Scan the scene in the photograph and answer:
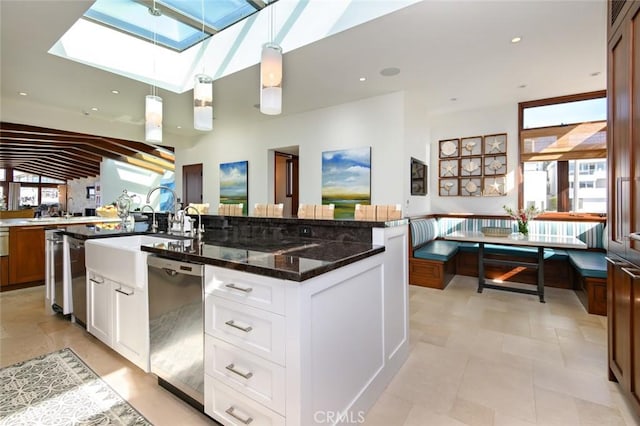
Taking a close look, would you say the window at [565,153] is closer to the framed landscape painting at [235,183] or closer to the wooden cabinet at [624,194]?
the wooden cabinet at [624,194]

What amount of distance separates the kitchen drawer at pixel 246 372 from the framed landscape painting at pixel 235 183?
5.06 meters

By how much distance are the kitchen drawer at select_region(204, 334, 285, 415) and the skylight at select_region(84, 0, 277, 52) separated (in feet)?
11.8

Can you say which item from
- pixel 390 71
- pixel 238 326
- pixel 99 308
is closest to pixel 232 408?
pixel 238 326

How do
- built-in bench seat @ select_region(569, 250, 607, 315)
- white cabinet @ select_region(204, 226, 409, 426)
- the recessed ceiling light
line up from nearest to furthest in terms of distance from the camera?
white cabinet @ select_region(204, 226, 409, 426) < built-in bench seat @ select_region(569, 250, 607, 315) < the recessed ceiling light

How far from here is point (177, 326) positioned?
63.4 inches

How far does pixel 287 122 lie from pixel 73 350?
4684mm

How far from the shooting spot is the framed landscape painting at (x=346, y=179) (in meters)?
4.79

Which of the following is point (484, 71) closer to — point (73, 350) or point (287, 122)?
point (287, 122)

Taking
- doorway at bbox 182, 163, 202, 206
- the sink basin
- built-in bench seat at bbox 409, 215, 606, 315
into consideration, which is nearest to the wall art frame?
built-in bench seat at bbox 409, 215, 606, 315

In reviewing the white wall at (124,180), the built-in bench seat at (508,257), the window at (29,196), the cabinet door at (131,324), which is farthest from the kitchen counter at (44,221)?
the window at (29,196)

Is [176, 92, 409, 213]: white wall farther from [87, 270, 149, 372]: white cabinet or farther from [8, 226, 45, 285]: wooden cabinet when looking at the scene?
[87, 270, 149, 372]: white cabinet

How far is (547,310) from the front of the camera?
317cm

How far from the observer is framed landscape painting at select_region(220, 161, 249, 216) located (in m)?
6.39

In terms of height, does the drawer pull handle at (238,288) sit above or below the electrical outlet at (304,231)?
below
